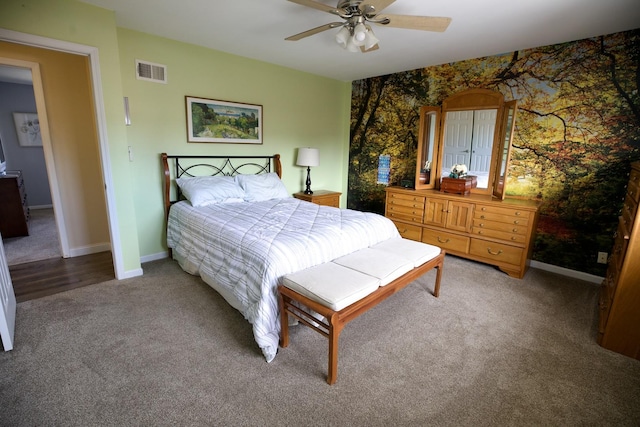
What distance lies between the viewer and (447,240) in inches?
153

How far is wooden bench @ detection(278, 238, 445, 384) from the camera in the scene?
181 centimetres

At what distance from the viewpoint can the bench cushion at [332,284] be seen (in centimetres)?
184

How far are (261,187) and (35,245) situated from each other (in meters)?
3.13

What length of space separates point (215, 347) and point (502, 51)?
14.1 feet

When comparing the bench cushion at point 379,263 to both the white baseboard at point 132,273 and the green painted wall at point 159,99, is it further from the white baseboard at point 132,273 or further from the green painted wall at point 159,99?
the green painted wall at point 159,99

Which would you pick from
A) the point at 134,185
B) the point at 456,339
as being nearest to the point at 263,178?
the point at 134,185

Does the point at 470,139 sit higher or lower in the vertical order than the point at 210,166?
higher

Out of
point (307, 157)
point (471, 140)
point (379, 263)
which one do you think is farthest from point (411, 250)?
point (307, 157)

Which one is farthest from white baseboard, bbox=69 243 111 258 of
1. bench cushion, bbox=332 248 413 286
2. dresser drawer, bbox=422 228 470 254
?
dresser drawer, bbox=422 228 470 254

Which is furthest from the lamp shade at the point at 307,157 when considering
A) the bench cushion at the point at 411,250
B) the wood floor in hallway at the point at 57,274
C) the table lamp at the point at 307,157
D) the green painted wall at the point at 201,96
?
the wood floor in hallway at the point at 57,274

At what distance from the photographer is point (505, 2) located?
7.69 feet

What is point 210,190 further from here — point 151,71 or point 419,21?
point 419,21

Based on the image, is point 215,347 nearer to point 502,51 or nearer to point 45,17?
point 45,17

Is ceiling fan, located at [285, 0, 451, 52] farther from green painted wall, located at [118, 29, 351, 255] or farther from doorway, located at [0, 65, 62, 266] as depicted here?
doorway, located at [0, 65, 62, 266]
